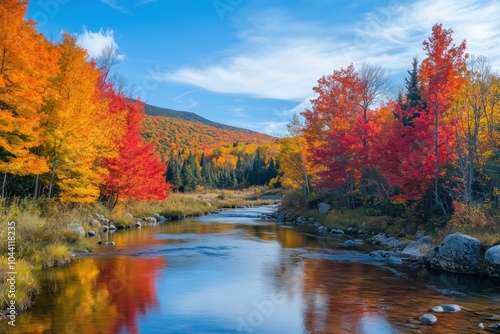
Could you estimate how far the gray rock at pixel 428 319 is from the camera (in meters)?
9.48

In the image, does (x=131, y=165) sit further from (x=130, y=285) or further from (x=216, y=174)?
(x=216, y=174)

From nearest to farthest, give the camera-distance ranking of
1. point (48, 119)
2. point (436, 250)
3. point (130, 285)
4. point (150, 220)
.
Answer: point (130, 285)
point (436, 250)
point (48, 119)
point (150, 220)

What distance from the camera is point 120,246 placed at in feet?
65.3

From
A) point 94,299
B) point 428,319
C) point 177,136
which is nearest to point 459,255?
point 428,319

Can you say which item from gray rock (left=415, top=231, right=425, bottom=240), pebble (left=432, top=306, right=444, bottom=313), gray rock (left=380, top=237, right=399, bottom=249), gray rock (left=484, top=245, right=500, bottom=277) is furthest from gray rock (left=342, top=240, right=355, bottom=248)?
pebble (left=432, top=306, right=444, bottom=313)

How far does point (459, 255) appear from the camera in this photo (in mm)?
15055

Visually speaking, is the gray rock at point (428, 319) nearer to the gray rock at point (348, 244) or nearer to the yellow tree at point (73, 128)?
the gray rock at point (348, 244)

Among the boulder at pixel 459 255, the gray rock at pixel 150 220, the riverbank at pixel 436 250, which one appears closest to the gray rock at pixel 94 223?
the gray rock at pixel 150 220

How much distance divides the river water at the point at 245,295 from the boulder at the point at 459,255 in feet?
1.91

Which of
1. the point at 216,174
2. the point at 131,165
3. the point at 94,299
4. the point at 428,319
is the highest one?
the point at 216,174

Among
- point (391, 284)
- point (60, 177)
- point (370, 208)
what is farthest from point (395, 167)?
point (60, 177)

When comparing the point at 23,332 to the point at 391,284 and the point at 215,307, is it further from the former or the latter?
the point at 391,284

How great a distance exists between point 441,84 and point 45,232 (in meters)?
20.5

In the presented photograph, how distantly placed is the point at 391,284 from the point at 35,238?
1319cm
